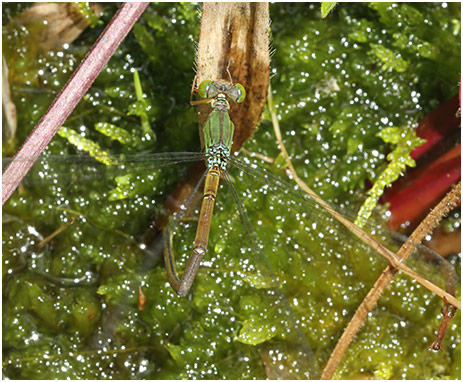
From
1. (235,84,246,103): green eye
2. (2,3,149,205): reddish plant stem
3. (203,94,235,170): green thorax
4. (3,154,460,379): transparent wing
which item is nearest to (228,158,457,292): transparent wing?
(3,154,460,379): transparent wing

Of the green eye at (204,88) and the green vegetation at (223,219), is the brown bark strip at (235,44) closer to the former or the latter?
the green eye at (204,88)

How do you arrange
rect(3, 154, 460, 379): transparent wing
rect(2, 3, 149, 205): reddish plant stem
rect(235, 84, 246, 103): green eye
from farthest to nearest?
rect(3, 154, 460, 379): transparent wing < rect(235, 84, 246, 103): green eye < rect(2, 3, 149, 205): reddish plant stem

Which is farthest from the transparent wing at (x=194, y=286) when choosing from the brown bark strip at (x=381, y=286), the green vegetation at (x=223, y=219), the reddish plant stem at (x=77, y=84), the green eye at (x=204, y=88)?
the reddish plant stem at (x=77, y=84)

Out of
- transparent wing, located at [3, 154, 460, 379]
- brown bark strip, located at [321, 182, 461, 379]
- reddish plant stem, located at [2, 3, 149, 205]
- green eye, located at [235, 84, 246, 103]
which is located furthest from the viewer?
transparent wing, located at [3, 154, 460, 379]

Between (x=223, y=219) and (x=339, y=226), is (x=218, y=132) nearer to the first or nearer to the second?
(x=223, y=219)

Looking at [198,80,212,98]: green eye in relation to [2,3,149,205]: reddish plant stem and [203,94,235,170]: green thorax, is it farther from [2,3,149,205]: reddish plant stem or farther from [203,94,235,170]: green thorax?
[2,3,149,205]: reddish plant stem

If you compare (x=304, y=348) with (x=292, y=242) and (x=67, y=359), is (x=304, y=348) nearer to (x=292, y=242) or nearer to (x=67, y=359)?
(x=292, y=242)
